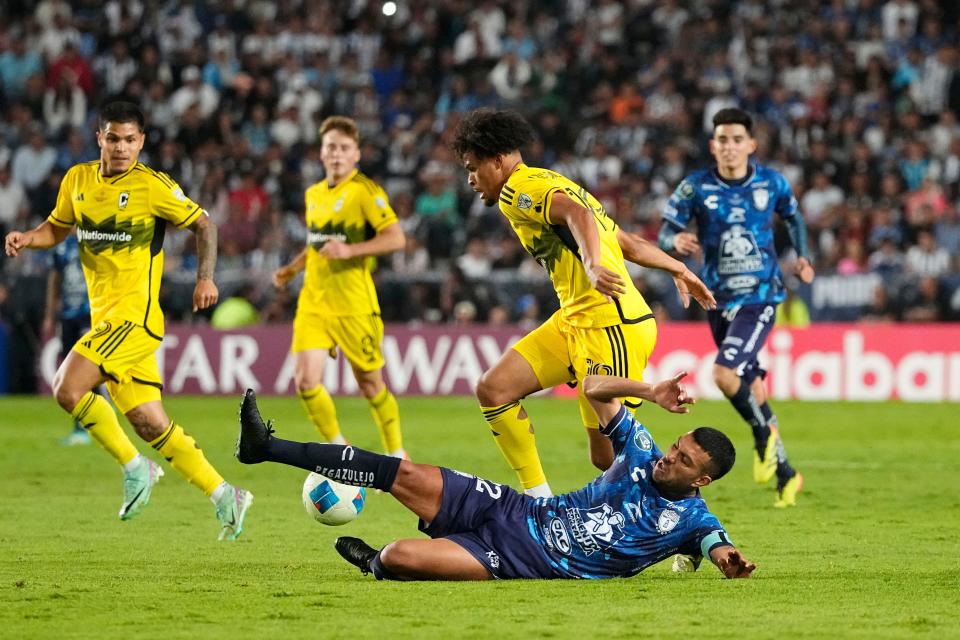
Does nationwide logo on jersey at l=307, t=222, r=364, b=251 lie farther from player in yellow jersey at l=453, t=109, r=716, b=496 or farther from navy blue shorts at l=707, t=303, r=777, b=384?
player in yellow jersey at l=453, t=109, r=716, b=496

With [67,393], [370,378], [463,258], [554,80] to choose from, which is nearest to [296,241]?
[463,258]

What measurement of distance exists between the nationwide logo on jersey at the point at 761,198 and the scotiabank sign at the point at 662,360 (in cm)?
797

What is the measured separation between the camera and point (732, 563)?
683cm

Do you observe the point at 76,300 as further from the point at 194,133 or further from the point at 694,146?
the point at 694,146

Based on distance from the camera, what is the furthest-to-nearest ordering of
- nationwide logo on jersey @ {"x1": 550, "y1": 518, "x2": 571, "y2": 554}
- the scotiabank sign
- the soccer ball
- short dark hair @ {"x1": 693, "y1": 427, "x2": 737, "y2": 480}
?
the scotiabank sign
the soccer ball
nationwide logo on jersey @ {"x1": 550, "y1": 518, "x2": 571, "y2": 554}
short dark hair @ {"x1": 693, "y1": 427, "x2": 737, "y2": 480}

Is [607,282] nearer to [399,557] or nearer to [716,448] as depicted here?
[716,448]

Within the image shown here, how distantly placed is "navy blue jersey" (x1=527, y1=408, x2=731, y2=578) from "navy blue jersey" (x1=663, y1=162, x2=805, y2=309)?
13.5 ft

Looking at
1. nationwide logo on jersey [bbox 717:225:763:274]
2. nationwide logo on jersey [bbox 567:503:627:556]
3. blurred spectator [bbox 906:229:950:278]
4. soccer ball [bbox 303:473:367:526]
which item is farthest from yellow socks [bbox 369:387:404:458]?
Answer: blurred spectator [bbox 906:229:950:278]

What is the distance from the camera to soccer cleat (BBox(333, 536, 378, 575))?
7234 millimetres

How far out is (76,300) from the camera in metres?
15.4

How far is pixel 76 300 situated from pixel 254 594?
30.8ft

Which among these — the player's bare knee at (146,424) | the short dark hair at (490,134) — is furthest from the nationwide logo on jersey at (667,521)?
the player's bare knee at (146,424)

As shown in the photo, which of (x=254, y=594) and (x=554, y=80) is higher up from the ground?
(x=554, y=80)

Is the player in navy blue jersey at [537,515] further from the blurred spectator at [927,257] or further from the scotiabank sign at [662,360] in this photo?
the blurred spectator at [927,257]
